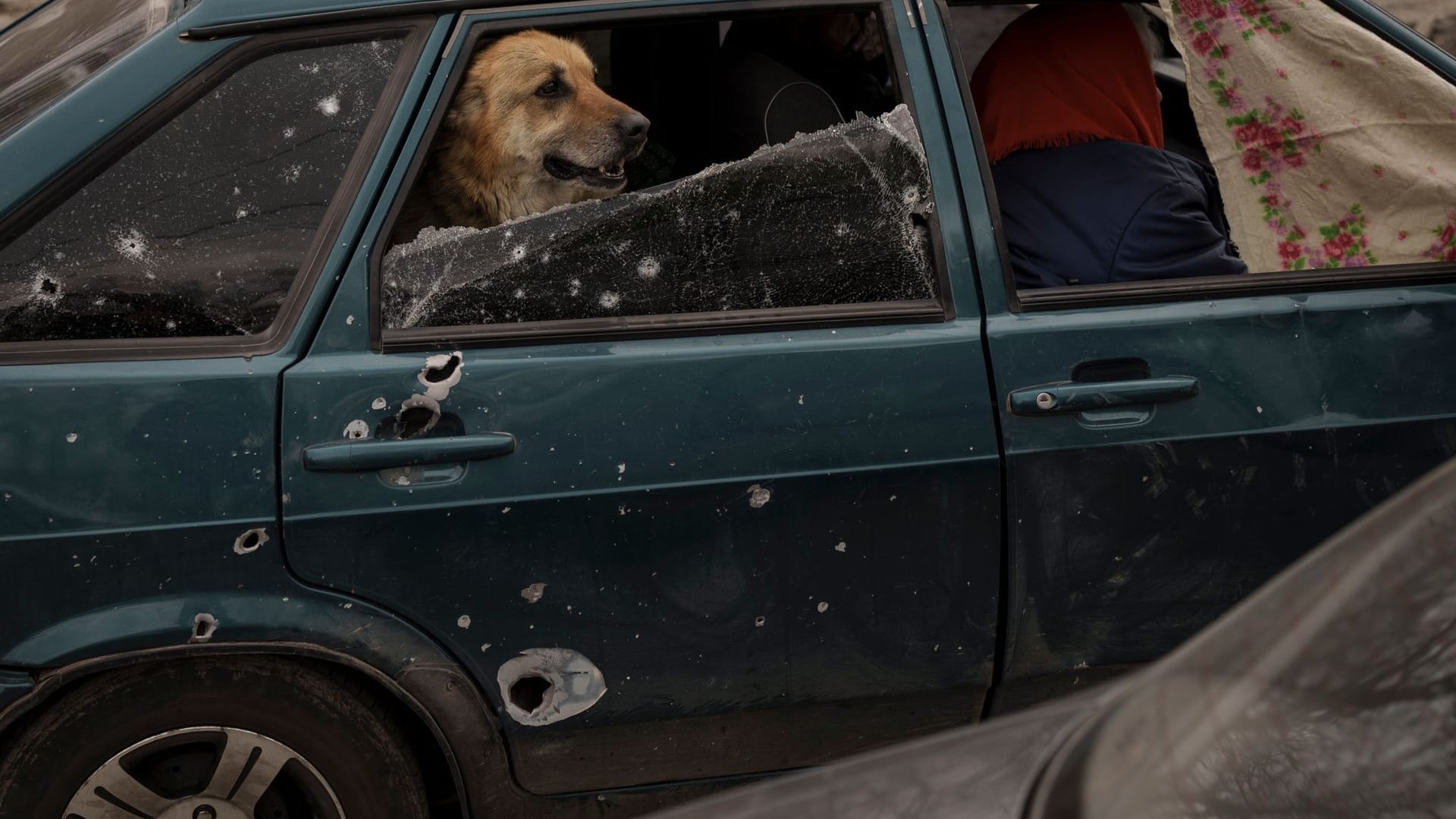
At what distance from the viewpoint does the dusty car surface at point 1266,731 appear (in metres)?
1.13

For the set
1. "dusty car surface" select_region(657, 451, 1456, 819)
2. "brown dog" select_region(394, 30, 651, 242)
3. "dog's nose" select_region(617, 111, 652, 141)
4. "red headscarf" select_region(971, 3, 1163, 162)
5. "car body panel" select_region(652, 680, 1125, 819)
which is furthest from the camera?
"dog's nose" select_region(617, 111, 652, 141)

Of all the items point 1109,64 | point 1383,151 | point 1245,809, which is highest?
point 1109,64

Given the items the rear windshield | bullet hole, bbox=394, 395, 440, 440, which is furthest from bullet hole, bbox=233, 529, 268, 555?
the rear windshield

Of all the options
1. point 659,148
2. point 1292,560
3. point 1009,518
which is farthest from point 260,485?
point 1292,560

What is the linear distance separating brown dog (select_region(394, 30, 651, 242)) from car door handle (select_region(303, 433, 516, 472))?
0.35m

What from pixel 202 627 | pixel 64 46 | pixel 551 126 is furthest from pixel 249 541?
pixel 551 126

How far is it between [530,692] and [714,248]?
803mm

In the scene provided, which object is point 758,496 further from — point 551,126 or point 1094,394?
point 551,126

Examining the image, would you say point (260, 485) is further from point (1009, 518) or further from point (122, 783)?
point (1009, 518)

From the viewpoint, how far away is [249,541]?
1893 millimetres

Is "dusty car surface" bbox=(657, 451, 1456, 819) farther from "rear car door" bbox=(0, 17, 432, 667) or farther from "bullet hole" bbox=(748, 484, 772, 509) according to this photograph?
"rear car door" bbox=(0, 17, 432, 667)

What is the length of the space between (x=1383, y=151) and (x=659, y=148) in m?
1.53

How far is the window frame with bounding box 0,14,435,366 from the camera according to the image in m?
1.88

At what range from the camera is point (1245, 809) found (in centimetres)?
115
